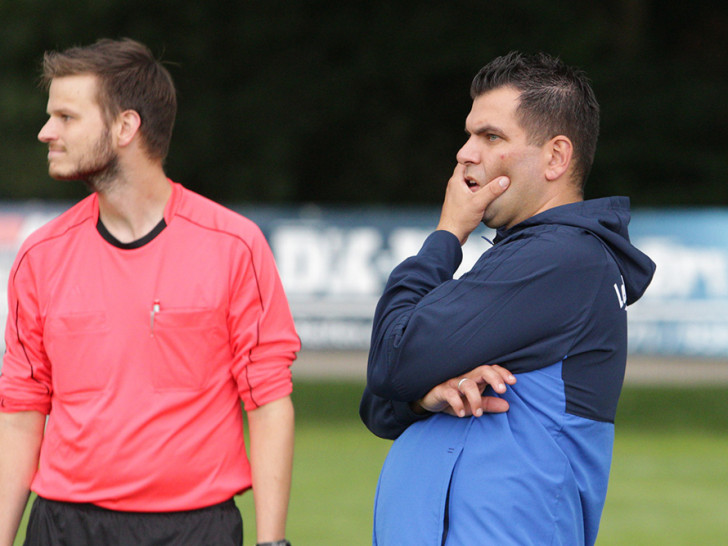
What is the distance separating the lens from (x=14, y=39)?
1916cm

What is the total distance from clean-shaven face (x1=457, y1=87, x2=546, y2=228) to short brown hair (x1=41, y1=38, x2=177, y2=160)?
1.06 m

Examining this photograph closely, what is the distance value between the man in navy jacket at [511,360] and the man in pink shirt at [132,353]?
0.57m

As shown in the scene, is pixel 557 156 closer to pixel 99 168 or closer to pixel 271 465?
pixel 271 465

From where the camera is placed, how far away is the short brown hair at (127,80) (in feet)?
10.4

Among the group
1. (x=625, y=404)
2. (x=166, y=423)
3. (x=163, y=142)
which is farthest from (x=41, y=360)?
(x=625, y=404)

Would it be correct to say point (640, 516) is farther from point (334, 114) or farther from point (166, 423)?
point (334, 114)

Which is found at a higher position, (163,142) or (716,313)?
(163,142)

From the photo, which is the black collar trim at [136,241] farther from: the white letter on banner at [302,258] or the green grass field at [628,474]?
the white letter on banner at [302,258]

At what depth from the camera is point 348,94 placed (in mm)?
20234

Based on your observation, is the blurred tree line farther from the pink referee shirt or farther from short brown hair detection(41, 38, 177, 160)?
the pink referee shirt

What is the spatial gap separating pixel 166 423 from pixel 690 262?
8.72m

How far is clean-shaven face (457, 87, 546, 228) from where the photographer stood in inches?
→ 106

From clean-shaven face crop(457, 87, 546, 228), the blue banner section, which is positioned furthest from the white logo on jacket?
the blue banner section

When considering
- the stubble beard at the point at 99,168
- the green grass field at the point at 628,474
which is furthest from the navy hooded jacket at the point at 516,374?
the green grass field at the point at 628,474
